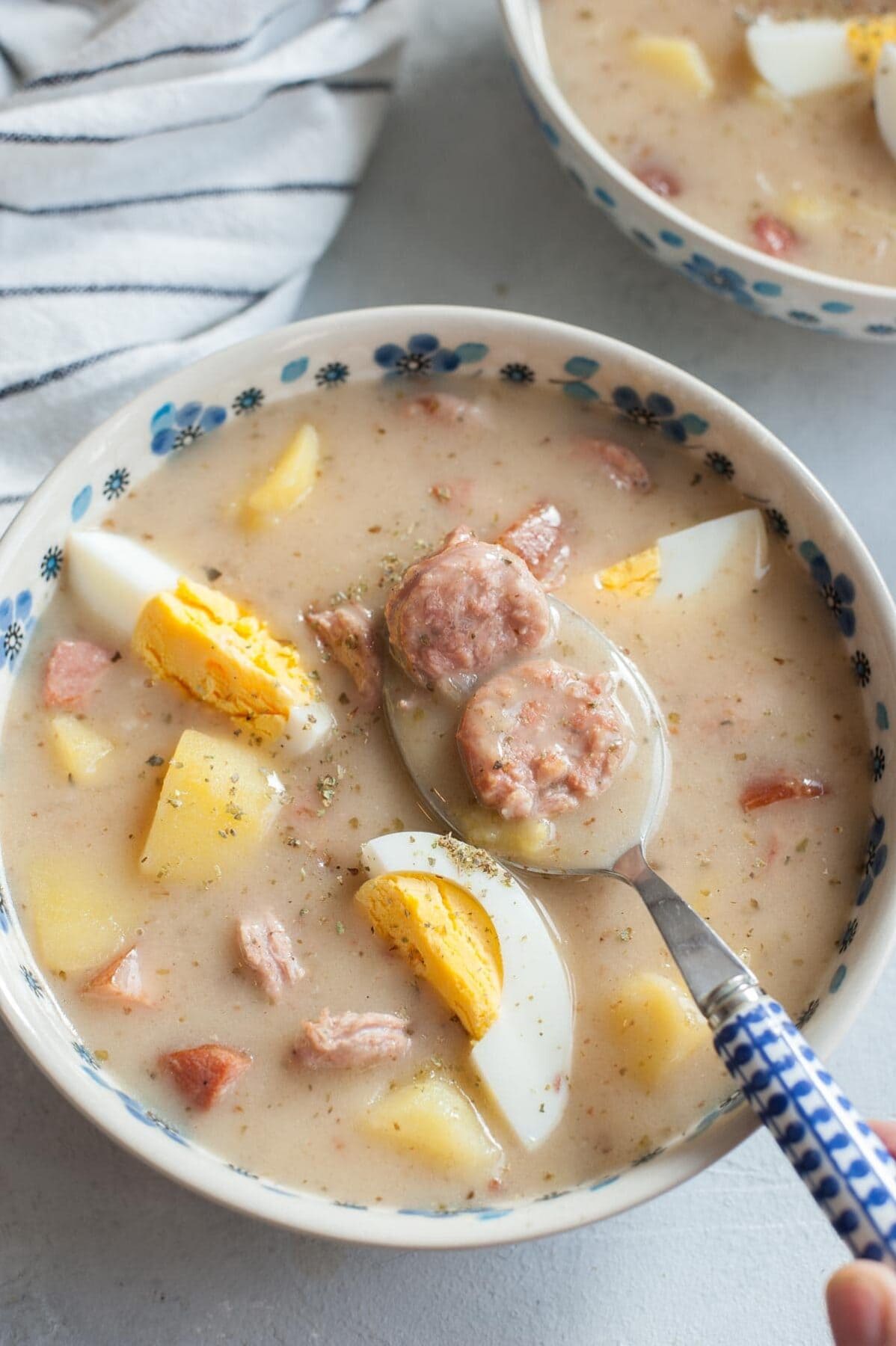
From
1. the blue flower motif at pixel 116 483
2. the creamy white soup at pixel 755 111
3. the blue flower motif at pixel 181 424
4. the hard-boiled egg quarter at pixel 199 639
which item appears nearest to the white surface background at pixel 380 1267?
the hard-boiled egg quarter at pixel 199 639

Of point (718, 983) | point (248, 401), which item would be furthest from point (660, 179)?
point (718, 983)

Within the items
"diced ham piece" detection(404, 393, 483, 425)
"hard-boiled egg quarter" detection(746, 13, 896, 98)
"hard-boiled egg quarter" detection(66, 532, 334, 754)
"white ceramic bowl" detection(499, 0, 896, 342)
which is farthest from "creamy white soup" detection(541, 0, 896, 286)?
"hard-boiled egg quarter" detection(66, 532, 334, 754)

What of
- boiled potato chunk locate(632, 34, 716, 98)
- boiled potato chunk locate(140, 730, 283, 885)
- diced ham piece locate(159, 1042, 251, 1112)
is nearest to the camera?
diced ham piece locate(159, 1042, 251, 1112)

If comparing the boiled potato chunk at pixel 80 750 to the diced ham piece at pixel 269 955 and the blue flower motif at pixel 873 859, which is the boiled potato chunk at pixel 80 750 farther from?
the blue flower motif at pixel 873 859

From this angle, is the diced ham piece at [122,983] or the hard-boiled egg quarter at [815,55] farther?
the hard-boiled egg quarter at [815,55]

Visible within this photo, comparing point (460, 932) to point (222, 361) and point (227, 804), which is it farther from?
point (222, 361)

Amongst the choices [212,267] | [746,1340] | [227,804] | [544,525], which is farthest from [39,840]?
[746,1340]

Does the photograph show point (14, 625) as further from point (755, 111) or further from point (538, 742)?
point (755, 111)

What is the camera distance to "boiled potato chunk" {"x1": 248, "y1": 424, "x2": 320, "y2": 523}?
2.34m

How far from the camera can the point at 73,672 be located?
7.34 feet

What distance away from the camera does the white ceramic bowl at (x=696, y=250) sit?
2.44m

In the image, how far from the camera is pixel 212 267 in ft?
8.68

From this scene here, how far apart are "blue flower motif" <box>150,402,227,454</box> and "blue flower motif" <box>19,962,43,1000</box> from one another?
889 mm

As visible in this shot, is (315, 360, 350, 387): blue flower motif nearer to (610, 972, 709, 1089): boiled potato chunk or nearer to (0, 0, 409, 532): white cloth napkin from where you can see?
(0, 0, 409, 532): white cloth napkin
